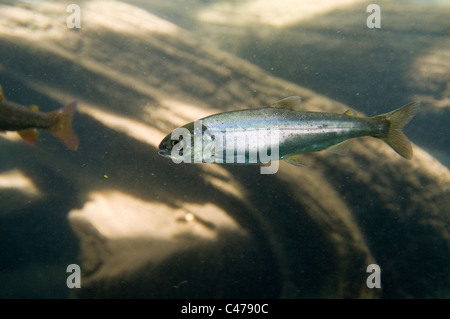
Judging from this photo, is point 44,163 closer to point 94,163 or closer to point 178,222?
point 94,163

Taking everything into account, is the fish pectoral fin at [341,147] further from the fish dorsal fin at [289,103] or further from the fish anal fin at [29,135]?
the fish anal fin at [29,135]

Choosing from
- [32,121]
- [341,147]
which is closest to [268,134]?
[341,147]

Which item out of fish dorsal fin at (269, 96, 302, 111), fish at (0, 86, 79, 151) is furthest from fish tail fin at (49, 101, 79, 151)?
fish dorsal fin at (269, 96, 302, 111)

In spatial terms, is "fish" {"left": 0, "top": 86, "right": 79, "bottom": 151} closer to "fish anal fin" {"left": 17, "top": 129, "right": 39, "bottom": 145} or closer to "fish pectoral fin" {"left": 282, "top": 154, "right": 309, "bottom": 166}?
"fish anal fin" {"left": 17, "top": 129, "right": 39, "bottom": 145}

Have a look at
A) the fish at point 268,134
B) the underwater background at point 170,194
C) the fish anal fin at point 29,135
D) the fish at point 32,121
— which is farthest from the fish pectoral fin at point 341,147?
the fish anal fin at point 29,135

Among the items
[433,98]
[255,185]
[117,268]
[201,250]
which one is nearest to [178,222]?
[201,250]

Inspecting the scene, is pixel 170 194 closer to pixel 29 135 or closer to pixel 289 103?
pixel 29 135
